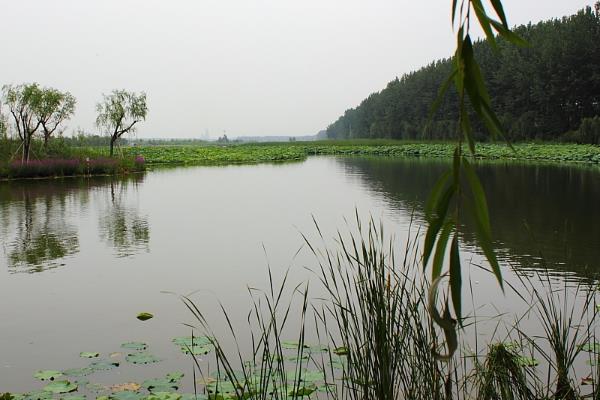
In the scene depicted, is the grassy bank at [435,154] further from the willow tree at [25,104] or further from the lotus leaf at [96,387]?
the lotus leaf at [96,387]

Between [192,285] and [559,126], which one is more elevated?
[559,126]

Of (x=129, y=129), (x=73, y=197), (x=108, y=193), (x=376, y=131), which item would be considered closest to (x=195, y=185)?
(x=108, y=193)

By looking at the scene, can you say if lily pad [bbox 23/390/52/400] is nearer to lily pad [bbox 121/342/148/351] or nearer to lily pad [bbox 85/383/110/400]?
lily pad [bbox 85/383/110/400]

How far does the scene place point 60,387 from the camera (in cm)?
412

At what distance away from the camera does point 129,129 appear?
108 ft

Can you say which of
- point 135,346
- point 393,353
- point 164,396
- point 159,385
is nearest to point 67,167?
point 135,346

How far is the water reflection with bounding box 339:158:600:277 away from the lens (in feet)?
25.6

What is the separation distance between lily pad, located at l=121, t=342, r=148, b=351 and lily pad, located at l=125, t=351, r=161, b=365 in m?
0.13

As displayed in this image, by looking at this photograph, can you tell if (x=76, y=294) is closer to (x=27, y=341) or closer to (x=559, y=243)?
(x=27, y=341)

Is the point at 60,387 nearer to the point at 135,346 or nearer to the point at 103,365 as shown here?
the point at 103,365

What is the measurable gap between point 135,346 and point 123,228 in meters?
6.70

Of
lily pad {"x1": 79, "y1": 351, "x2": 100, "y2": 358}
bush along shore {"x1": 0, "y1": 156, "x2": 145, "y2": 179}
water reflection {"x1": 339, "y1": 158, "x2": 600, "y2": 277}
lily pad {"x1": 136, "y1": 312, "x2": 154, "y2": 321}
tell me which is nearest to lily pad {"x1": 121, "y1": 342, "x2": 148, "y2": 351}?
lily pad {"x1": 79, "y1": 351, "x2": 100, "y2": 358}

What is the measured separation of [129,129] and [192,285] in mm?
27871

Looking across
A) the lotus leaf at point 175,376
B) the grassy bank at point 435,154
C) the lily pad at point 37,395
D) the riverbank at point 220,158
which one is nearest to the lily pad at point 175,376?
the lotus leaf at point 175,376
